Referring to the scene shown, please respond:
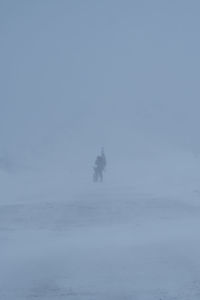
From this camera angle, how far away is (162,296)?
10828 mm

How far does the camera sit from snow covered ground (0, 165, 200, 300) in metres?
11.2

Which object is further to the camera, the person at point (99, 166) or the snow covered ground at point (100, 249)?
the person at point (99, 166)

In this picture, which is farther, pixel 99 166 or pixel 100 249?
pixel 99 166

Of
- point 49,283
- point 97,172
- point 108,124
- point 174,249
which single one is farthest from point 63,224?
point 108,124

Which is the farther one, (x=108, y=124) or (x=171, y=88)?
(x=171, y=88)

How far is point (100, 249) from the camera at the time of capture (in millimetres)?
13789

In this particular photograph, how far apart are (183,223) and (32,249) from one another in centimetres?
499

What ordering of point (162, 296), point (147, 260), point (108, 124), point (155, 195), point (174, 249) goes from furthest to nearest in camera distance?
point (108, 124) < point (155, 195) < point (174, 249) < point (147, 260) < point (162, 296)

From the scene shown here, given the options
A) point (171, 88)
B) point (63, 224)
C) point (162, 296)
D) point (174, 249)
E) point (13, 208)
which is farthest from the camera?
point (171, 88)

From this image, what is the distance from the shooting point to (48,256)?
13.2 meters

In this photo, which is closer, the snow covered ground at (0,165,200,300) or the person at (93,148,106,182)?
the snow covered ground at (0,165,200,300)

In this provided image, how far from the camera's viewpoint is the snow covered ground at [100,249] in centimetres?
1122

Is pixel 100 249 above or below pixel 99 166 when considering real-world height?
above

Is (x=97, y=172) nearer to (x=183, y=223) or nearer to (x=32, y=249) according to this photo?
(x=183, y=223)
